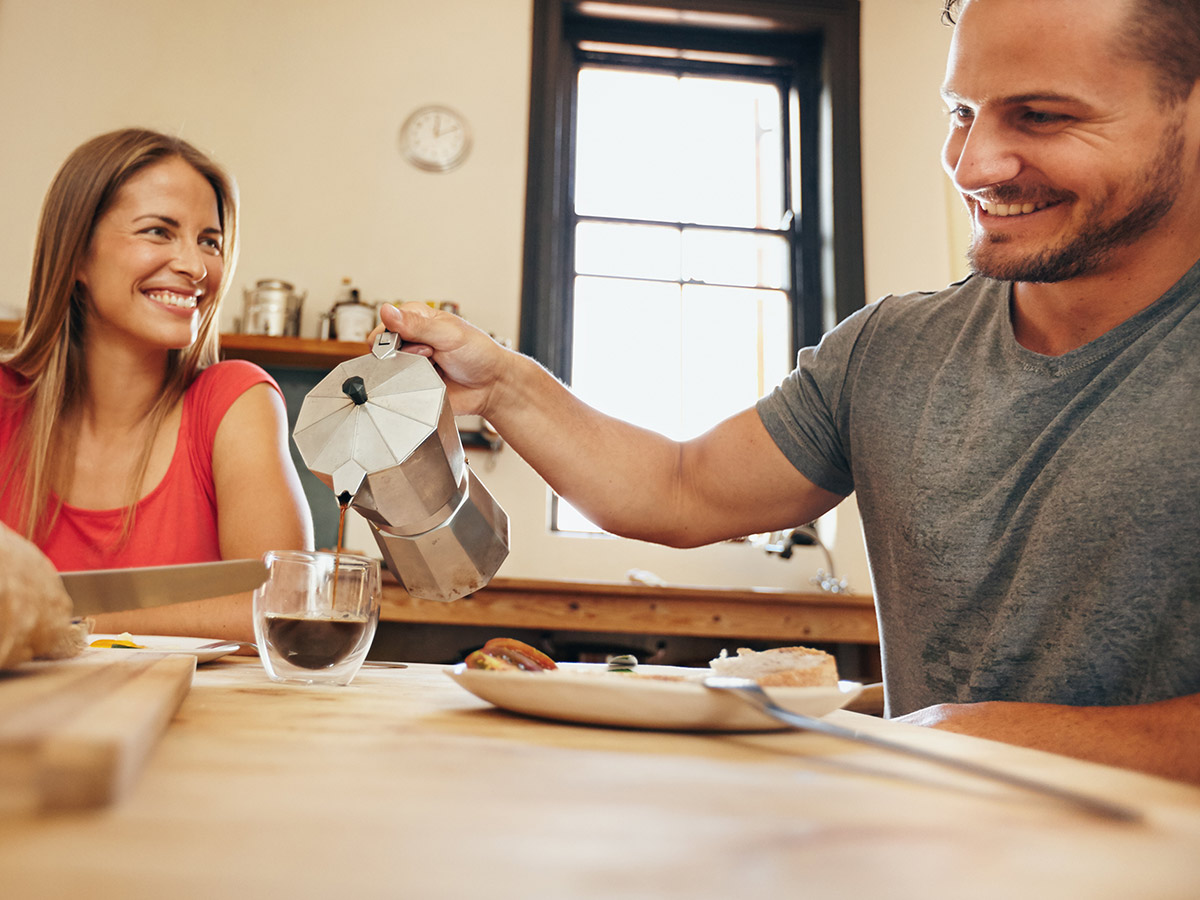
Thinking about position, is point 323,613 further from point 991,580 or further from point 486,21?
point 486,21

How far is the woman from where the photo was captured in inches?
54.6

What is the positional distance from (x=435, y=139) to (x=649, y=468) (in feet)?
8.15

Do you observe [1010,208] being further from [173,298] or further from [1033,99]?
[173,298]

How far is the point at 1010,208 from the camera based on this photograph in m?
0.97

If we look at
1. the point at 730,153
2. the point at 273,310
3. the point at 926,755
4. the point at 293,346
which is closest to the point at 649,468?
the point at 926,755

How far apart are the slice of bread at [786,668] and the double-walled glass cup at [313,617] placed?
0.86 ft

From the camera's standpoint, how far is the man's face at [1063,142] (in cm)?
90

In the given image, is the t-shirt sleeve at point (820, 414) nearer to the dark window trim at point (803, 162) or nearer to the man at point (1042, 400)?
the man at point (1042, 400)

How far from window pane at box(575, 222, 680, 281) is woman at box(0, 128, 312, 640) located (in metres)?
1.91

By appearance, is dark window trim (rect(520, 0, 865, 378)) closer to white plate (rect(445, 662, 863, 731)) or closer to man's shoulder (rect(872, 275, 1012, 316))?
man's shoulder (rect(872, 275, 1012, 316))

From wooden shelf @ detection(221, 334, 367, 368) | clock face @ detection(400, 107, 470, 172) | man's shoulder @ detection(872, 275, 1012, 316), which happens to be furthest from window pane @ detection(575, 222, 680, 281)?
man's shoulder @ detection(872, 275, 1012, 316)

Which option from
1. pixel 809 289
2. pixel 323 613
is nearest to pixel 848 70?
pixel 809 289

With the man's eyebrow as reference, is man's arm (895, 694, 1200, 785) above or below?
below

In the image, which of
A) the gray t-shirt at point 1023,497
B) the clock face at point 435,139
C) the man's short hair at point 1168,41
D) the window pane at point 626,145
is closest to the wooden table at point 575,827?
the gray t-shirt at point 1023,497
